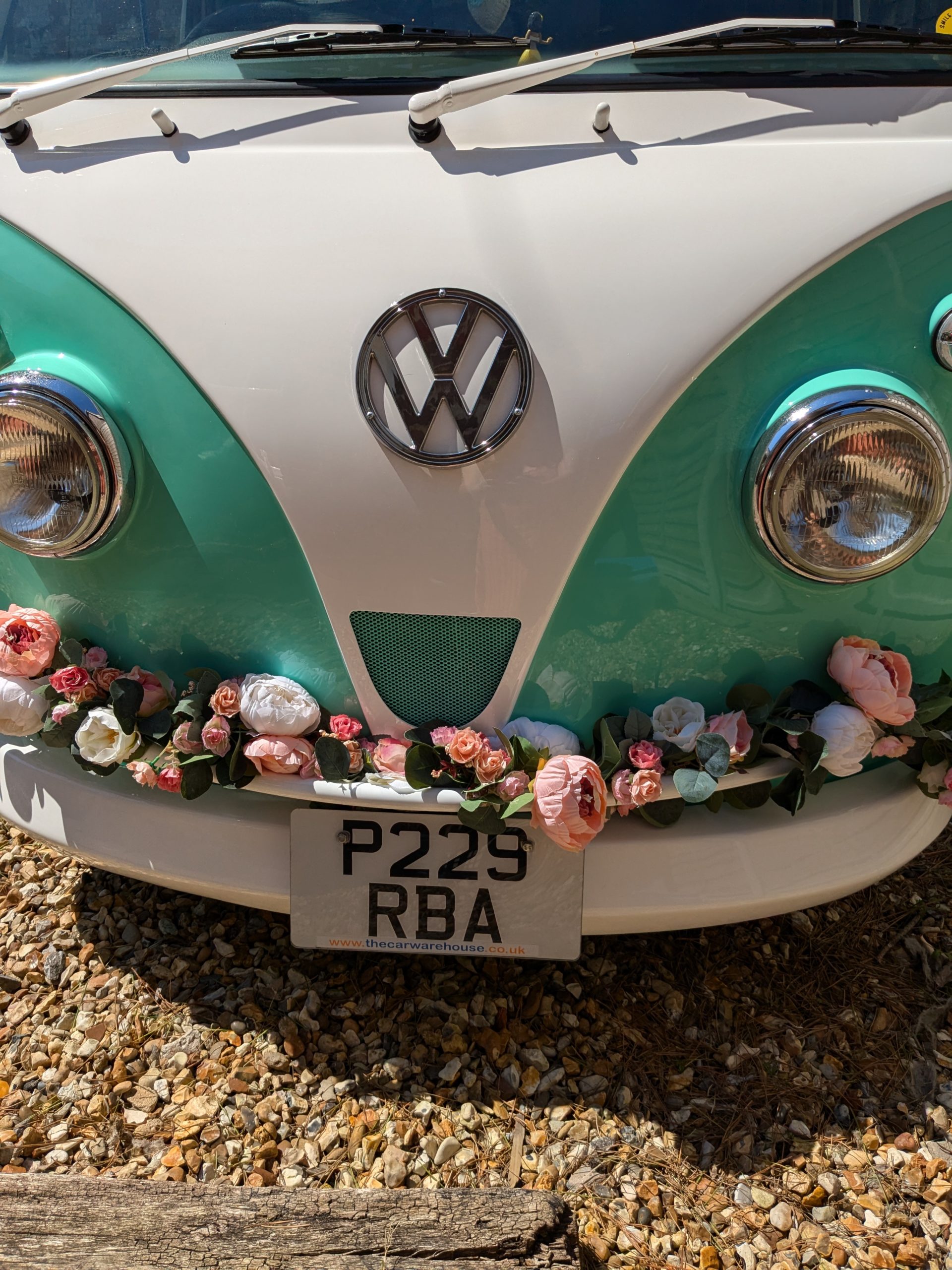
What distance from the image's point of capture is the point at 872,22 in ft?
6.17

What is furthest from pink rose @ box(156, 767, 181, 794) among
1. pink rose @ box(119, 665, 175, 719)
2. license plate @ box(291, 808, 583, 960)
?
license plate @ box(291, 808, 583, 960)

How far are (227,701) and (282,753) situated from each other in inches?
5.1

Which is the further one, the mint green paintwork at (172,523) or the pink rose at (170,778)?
the pink rose at (170,778)

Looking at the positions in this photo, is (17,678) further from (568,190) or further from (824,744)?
(824,744)

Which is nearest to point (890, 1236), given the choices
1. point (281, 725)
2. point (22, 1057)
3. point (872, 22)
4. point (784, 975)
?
point (784, 975)

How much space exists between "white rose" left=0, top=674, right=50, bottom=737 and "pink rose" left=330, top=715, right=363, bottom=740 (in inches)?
21.4

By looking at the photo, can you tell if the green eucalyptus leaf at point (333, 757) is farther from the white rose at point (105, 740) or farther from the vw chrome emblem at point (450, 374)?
the vw chrome emblem at point (450, 374)

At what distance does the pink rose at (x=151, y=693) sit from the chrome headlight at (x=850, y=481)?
1.04m

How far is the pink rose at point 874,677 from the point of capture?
1682mm

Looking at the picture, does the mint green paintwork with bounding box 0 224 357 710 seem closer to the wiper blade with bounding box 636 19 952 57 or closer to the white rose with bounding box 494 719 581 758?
the white rose with bounding box 494 719 581 758

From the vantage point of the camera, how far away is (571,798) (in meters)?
1.61

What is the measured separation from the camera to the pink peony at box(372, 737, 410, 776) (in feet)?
5.49

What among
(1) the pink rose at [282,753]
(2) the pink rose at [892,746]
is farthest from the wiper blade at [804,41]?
(1) the pink rose at [282,753]

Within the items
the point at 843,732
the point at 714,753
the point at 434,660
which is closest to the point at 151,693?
the point at 434,660
